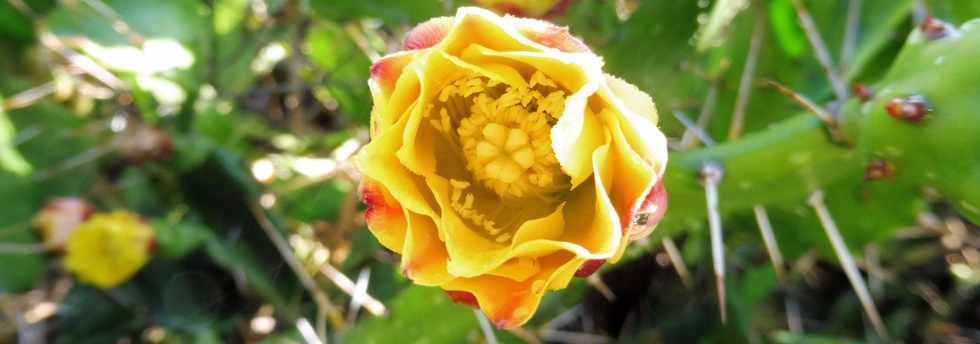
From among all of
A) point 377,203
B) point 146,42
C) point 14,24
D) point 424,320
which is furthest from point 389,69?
point 14,24

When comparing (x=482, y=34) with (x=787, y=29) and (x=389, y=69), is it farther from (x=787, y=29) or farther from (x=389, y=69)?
(x=787, y=29)

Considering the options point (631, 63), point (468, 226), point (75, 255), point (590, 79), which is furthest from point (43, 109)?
point (590, 79)

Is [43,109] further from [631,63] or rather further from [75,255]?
[631,63]

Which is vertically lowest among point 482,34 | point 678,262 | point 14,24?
point 678,262

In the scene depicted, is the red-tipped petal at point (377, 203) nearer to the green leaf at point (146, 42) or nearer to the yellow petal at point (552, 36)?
the yellow petal at point (552, 36)

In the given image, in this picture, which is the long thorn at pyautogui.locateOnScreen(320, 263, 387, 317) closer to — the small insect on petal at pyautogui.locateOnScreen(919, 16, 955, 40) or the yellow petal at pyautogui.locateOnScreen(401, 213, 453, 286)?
the yellow petal at pyautogui.locateOnScreen(401, 213, 453, 286)

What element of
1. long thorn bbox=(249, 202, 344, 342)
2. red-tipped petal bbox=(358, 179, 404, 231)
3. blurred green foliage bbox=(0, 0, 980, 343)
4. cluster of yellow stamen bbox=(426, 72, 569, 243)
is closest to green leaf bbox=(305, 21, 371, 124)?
blurred green foliage bbox=(0, 0, 980, 343)

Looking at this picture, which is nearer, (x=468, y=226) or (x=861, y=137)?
(x=468, y=226)
